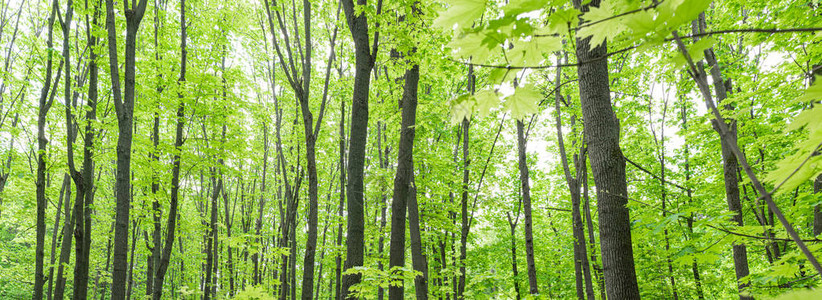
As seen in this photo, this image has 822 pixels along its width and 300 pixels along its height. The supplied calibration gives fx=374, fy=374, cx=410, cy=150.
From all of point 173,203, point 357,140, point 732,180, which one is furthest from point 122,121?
point 732,180

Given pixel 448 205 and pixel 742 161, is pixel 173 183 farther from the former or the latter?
pixel 742 161

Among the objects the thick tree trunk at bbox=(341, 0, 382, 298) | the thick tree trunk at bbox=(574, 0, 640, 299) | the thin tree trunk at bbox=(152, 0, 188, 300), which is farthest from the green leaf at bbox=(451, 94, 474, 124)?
the thin tree trunk at bbox=(152, 0, 188, 300)

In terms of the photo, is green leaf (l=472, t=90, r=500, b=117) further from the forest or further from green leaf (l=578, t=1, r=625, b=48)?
green leaf (l=578, t=1, r=625, b=48)

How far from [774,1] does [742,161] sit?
4.52 metres

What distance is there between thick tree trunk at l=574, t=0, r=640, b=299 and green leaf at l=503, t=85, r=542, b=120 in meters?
1.76

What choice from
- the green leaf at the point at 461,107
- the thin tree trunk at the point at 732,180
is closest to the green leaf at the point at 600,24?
the green leaf at the point at 461,107

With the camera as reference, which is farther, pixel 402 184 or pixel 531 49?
pixel 402 184

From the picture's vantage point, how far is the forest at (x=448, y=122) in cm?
110

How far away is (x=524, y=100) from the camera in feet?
4.03

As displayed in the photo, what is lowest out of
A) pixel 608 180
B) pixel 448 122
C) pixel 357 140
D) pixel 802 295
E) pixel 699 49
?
pixel 802 295

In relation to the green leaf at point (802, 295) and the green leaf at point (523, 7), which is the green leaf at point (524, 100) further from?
the green leaf at point (802, 295)

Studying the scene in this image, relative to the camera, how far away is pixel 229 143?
7.80 meters

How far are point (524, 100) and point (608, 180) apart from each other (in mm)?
1964

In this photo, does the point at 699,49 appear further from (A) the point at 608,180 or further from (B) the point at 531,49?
(A) the point at 608,180
